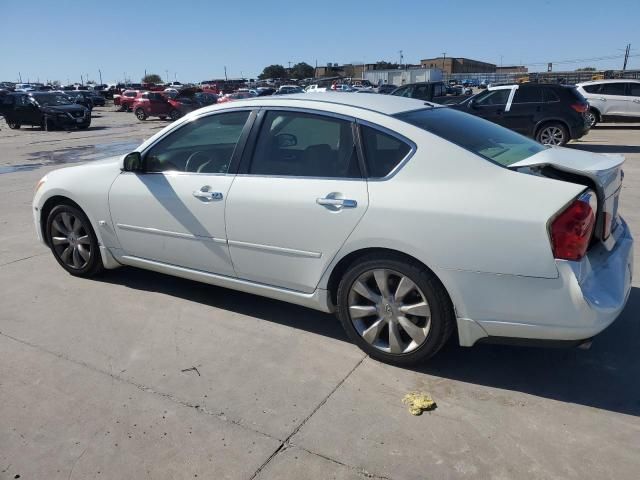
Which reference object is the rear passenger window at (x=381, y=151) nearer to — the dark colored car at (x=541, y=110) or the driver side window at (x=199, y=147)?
the driver side window at (x=199, y=147)

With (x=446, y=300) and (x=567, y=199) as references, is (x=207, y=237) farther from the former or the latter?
(x=567, y=199)

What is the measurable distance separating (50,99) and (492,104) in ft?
68.1

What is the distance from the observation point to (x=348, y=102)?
3.56m

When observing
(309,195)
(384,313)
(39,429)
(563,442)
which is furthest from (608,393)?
(39,429)

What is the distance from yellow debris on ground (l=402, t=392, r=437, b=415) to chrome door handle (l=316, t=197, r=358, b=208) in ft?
3.69

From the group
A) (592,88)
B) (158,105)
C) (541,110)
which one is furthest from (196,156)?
(158,105)

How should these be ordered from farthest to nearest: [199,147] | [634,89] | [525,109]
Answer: [634,89] < [525,109] < [199,147]

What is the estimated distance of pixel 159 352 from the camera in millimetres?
3574

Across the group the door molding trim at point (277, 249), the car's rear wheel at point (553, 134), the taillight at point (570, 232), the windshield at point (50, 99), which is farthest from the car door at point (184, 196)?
the windshield at point (50, 99)

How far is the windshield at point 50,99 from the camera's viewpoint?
24.5 metres

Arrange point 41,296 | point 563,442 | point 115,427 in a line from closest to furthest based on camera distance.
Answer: point 563,442 < point 115,427 < point 41,296

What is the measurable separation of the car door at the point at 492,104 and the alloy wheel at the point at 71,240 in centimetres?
1051

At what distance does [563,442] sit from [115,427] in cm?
225

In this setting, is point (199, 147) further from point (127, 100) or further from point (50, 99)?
point (127, 100)
